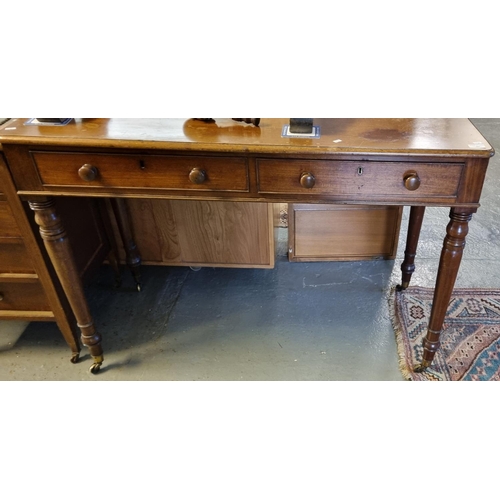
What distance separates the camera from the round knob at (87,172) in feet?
4.40

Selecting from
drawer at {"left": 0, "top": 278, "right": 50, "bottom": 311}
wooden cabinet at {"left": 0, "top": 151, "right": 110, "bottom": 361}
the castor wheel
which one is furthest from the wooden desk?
the castor wheel

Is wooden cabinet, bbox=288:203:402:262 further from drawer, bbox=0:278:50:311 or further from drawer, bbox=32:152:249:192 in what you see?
drawer, bbox=0:278:50:311

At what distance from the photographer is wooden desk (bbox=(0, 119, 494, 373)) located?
1264mm

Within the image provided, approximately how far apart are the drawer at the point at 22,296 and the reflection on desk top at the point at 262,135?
62 centimetres

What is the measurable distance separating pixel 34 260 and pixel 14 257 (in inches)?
3.5

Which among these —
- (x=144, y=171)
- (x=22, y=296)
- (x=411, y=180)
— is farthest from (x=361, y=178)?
(x=22, y=296)

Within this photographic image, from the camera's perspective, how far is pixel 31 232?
5.11 ft

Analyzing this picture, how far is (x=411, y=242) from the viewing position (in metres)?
2.01

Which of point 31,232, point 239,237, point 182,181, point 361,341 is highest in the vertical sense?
point 182,181

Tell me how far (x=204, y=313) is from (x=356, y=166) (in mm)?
1090

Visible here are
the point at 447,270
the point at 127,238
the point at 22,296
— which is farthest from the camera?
the point at 127,238

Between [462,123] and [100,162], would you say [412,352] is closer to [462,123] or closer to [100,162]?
[462,123]

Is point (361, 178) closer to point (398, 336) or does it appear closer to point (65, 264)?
point (398, 336)

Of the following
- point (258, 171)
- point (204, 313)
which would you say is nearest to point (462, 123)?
point (258, 171)
